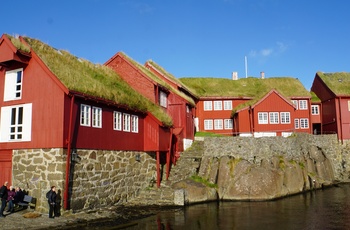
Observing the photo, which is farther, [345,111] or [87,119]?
[345,111]

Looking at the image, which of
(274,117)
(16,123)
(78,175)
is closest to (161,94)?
(78,175)

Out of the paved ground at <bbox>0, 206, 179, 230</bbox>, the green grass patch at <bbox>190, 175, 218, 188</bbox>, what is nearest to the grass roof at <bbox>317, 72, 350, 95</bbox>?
the green grass patch at <bbox>190, 175, 218, 188</bbox>

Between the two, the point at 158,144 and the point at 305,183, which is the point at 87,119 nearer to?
the point at 158,144

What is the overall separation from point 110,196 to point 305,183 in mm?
19570

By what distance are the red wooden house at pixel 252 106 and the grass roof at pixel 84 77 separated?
1766 centimetres

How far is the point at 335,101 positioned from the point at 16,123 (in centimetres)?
4004

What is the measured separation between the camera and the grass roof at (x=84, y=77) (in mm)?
20266

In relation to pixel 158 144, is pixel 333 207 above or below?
below

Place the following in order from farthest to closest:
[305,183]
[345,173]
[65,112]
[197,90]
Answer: [197,90] → [345,173] → [305,183] → [65,112]

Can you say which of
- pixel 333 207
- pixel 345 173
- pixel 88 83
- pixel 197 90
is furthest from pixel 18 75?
pixel 345 173

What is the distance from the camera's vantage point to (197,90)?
4791 centimetres

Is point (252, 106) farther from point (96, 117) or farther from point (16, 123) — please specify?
point (16, 123)

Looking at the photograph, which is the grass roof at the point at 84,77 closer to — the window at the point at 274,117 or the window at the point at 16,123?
the window at the point at 16,123

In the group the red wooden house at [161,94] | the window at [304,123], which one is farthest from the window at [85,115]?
the window at [304,123]
